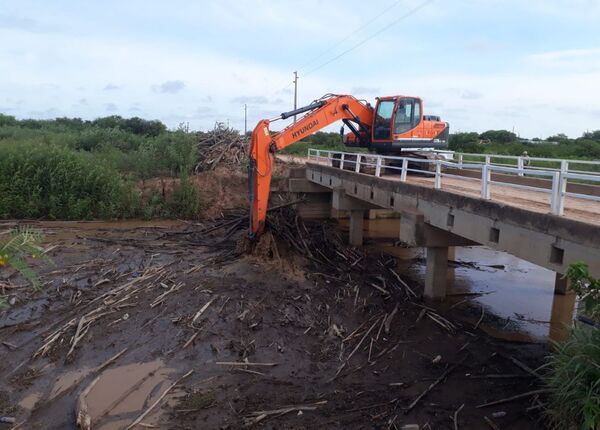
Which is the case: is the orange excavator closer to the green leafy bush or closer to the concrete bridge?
the concrete bridge

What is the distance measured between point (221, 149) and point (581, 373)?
22701 millimetres

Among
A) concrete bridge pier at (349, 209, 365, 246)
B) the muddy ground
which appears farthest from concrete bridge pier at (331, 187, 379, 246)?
the muddy ground

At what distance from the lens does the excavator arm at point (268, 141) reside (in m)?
13.0

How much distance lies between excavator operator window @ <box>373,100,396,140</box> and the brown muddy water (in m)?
4.16

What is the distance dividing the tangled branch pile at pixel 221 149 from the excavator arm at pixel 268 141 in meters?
11.0

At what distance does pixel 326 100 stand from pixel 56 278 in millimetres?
9282

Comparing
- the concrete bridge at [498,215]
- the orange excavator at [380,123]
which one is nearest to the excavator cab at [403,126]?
the orange excavator at [380,123]

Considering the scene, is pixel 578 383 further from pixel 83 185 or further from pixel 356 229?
pixel 83 185

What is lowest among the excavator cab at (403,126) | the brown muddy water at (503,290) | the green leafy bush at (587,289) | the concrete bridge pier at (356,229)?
the brown muddy water at (503,290)

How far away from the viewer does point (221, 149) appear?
26.2 meters

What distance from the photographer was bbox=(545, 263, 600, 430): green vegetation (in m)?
5.17

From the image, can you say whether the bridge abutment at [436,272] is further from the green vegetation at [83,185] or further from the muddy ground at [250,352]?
the green vegetation at [83,185]

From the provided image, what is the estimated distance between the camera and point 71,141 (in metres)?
30.9

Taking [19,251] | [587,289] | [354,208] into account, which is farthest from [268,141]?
[19,251]
